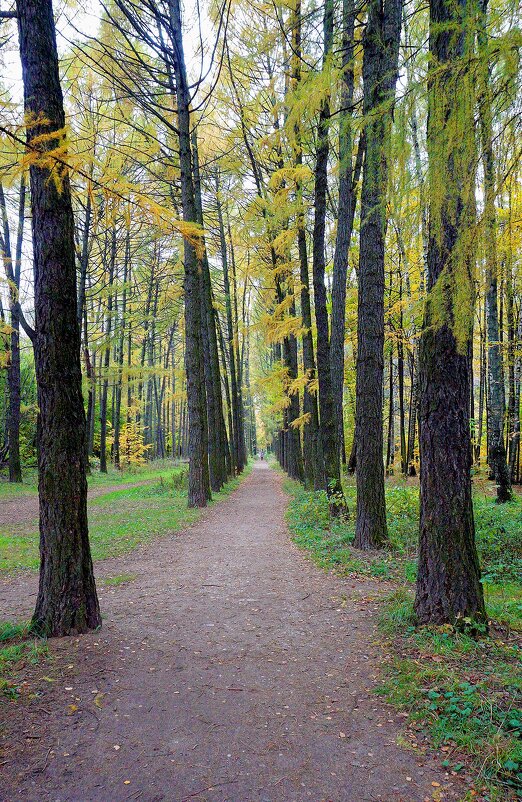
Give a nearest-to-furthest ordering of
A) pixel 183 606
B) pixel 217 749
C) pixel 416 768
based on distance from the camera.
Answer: pixel 416 768 < pixel 217 749 < pixel 183 606

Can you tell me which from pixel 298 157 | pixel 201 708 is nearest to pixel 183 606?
pixel 201 708

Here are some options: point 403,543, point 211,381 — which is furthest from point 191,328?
point 403,543

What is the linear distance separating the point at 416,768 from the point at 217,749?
116cm

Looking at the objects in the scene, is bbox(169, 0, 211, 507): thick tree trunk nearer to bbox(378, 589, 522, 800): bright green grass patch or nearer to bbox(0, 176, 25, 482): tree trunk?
bbox(0, 176, 25, 482): tree trunk

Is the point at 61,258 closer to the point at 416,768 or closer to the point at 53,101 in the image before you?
the point at 53,101

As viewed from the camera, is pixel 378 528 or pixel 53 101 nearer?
pixel 53 101

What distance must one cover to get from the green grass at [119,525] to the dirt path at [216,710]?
2.23 metres

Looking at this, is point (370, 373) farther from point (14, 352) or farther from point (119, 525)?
point (14, 352)

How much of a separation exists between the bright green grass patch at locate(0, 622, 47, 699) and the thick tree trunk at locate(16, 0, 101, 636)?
16 cm

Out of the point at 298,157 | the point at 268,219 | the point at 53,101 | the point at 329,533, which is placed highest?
the point at 298,157

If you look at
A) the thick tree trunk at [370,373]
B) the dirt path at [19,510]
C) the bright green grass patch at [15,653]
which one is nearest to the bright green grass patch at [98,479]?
the dirt path at [19,510]

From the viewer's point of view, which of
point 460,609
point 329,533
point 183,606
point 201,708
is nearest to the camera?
point 201,708

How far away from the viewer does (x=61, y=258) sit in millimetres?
4113

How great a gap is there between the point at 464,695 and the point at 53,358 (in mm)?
4098
